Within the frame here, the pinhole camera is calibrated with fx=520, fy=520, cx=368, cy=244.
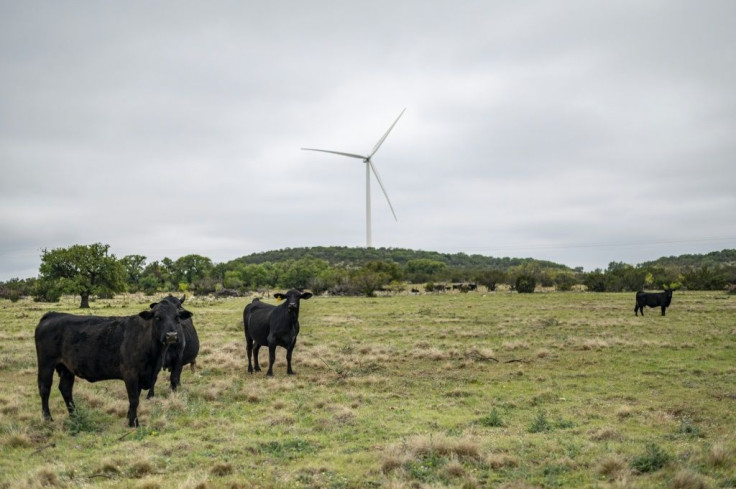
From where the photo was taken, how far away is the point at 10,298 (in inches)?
2589

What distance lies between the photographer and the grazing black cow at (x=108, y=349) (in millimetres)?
9977

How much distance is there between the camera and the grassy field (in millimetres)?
7062

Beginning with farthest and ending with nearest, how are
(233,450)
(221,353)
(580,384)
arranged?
(221,353) → (580,384) → (233,450)

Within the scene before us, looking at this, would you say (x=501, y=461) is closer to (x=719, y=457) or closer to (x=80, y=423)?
(x=719, y=457)

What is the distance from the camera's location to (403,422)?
10.3m

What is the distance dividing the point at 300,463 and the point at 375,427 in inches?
94.9

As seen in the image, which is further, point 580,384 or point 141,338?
point 580,384

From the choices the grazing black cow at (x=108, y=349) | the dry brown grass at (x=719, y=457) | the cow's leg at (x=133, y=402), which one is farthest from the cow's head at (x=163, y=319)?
the dry brown grass at (x=719, y=457)

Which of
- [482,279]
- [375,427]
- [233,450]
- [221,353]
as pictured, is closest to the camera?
[233,450]

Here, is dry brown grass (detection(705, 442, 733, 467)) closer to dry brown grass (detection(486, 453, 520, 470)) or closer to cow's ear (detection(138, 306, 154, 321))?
dry brown grass (detection(486, 453, 520, 470))

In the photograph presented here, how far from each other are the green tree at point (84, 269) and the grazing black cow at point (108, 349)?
1755 inches

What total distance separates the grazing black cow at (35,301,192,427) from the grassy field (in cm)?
75

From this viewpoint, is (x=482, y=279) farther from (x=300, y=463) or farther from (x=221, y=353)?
(x=300, y=463)

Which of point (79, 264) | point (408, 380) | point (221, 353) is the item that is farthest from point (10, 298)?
point (408, 380)
